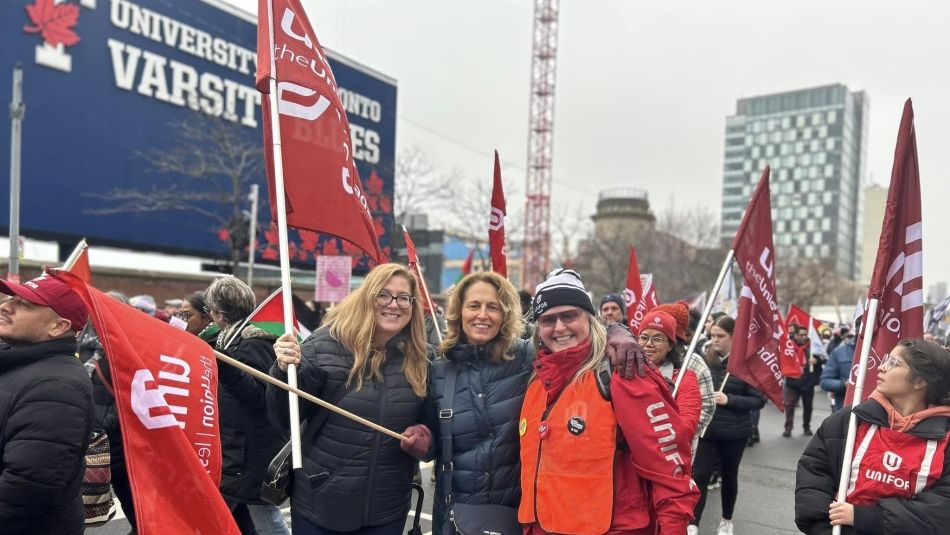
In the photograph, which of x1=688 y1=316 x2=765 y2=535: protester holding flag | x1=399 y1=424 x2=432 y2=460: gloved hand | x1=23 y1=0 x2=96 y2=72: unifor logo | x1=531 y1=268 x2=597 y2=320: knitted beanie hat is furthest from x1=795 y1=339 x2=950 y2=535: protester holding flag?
x1=23 y1=0 x2=96 y2=72: unifor logo

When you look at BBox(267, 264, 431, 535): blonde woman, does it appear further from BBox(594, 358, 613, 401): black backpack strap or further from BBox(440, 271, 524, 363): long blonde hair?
BBox(594, 358, 613, 401): black backpack strap

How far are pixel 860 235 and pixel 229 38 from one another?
14720 centimetres

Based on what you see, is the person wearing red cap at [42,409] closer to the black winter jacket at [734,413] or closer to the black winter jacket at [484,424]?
the black winter jacket at [484,424]

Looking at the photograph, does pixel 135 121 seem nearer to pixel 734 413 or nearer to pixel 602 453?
pixel 734 413

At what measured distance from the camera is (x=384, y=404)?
311cm

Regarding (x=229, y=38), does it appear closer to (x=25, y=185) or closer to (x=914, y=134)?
(x=25, y=185)

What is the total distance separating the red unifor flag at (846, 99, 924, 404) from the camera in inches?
147

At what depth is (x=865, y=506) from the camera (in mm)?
2930

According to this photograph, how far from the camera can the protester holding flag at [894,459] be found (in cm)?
283

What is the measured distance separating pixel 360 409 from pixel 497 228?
10.5 feet

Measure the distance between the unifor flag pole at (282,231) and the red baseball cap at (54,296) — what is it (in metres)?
0.79

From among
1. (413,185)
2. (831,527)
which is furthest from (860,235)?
(831,527)

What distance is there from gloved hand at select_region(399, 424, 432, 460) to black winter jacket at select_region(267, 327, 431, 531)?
0.20 ft

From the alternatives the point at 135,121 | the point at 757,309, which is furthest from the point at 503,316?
the point at 135,121
